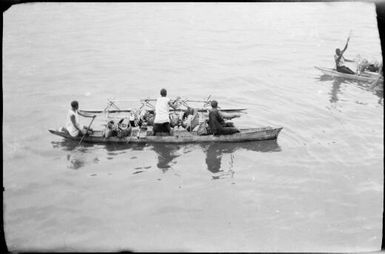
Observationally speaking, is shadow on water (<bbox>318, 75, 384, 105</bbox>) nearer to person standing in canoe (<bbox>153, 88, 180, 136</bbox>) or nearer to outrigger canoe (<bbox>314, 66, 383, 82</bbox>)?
outrigger canoe (<bbox>314, 66, 383, 82</bbox>)

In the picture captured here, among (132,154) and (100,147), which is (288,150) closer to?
(132,154)

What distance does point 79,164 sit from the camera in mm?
9906

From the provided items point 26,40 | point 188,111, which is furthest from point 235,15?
point 188,111

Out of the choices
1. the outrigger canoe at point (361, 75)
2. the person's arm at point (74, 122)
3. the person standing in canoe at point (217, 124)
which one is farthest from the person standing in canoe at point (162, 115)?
the outrigger canoe at point (361, 75)

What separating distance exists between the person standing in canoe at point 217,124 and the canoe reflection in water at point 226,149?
45 cm

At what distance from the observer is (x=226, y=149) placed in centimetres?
1066

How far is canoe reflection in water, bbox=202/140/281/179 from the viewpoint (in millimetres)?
9844

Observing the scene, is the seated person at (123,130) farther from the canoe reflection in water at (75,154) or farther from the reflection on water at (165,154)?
the canoe reflection in water at (75,154)

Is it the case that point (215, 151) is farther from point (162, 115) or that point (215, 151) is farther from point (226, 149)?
point (162, 115)

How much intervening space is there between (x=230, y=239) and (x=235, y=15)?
24306 mm

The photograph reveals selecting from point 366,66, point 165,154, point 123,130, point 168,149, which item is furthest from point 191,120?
point 366,66

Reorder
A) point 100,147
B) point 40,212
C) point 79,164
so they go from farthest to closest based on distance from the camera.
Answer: point 100,147
point 79,164
point 40,212

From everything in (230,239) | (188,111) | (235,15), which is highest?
(235,15)

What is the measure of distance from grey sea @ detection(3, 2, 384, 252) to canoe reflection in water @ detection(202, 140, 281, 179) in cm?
4
